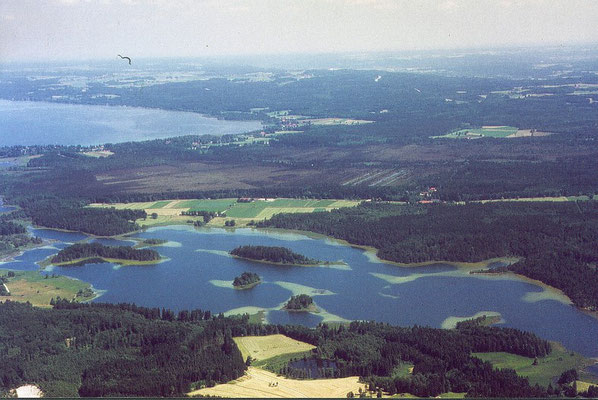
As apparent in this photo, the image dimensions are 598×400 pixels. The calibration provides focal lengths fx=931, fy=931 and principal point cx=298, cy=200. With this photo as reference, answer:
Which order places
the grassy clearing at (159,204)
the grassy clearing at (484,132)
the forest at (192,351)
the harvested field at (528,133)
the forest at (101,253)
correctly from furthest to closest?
the grassy clearing at (484,132) → the harvested field at (528,133) → the grassy clearing at (159,204) → the forest at (101,253) → the forest at (192,351)

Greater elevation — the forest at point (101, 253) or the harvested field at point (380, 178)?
the harvested field at point (380, 178)

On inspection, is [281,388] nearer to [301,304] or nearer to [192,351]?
[192,351]

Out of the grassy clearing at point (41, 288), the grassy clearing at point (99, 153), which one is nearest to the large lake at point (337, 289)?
the grassy clearing at point (41, 288)

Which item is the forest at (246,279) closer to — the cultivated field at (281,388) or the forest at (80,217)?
the cultivated field at (281,388)

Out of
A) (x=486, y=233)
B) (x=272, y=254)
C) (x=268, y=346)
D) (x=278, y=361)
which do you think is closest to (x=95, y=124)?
(x=272, y=254)

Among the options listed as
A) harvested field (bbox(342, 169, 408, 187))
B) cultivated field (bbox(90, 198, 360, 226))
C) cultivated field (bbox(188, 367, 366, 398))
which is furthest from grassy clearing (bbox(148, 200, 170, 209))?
cultivated field (bbox(188, 367, 366, 398))

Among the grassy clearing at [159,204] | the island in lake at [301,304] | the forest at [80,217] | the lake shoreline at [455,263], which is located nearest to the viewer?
the island in lake at [301,304]

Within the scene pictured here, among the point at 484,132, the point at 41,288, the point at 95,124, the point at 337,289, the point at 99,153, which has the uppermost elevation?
the point at 484,132
